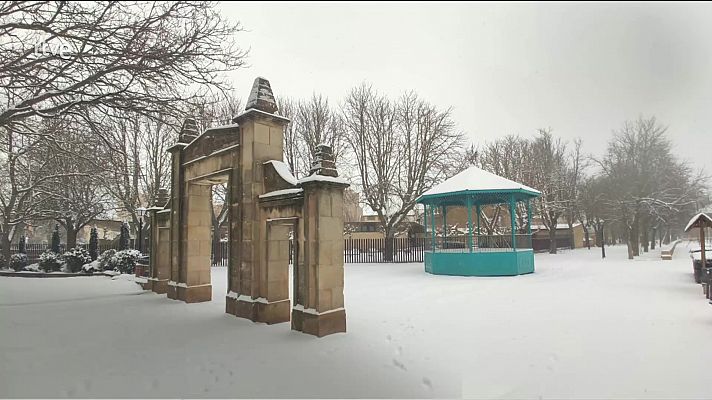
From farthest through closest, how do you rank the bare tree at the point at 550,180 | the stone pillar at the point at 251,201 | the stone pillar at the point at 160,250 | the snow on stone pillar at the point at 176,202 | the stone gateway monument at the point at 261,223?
the bare tree at the point at 550,180
the stone pillar at the point at 160,250
the snow on stone pillar at the point at 176,202
the stone pillar at the point at 251,201
the stone gateway monument at the point at 261,223

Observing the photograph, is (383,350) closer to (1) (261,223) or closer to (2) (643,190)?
(1) (261,223)

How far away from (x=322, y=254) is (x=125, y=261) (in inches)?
590

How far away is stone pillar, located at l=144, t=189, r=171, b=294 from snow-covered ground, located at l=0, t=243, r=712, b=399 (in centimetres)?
174

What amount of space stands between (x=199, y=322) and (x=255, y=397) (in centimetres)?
416

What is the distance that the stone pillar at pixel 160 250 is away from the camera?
12211 millimetres

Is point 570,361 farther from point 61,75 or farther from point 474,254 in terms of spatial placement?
point 474,254

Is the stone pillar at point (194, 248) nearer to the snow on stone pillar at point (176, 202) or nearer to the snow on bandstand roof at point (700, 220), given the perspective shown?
the snow on stone pillar at point (176, 202)

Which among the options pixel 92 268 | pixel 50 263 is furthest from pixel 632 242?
pixel 50 263

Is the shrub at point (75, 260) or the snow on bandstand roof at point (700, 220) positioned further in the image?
the shrub at point (75, 260)

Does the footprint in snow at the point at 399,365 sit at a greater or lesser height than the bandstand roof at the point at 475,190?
lesser

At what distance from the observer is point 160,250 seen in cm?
1230

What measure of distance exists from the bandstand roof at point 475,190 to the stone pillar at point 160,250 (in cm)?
1061

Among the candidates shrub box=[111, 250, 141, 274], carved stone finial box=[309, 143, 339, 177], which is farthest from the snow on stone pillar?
shrub box=[111, 250, 141, 274]

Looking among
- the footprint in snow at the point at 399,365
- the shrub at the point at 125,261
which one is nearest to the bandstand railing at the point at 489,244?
the footprint in snow at the point at 399,365
